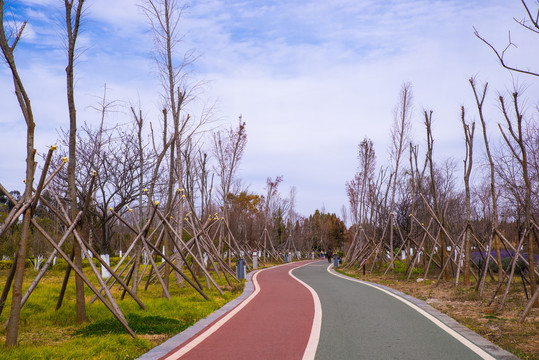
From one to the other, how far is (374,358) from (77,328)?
5.12 meters

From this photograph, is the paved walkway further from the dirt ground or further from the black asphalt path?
the dirt ground

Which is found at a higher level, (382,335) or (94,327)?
(94,327)

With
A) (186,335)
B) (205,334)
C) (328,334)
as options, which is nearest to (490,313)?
(328,334)

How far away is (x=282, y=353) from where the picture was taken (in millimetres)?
5734

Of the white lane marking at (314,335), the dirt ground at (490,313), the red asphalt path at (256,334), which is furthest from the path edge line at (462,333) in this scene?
the red asphalt path at (256,334)

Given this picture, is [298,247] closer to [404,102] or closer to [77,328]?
[404,102]

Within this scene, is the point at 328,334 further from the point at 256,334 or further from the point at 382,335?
the point at 256,334

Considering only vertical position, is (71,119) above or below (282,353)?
above

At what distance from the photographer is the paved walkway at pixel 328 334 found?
225 inches

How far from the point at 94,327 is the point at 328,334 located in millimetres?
3866

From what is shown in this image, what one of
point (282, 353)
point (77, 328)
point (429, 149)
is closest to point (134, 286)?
point (77, 328)

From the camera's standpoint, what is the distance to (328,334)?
697 cm

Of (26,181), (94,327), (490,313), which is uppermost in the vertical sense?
(26,181)

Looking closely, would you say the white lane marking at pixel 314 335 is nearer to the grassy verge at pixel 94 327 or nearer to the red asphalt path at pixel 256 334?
the red asphalt path at pixel 256 334
